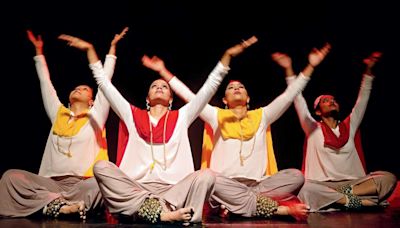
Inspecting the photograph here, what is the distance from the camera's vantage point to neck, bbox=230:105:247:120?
10.7 feet

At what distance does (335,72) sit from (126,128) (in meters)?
2.08

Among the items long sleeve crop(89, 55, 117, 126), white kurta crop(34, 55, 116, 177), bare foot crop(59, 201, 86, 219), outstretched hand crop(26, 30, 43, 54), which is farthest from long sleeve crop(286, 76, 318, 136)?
outstretched hand crop(26, 30, 43, 54)

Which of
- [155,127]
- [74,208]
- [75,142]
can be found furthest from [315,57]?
[74,208]

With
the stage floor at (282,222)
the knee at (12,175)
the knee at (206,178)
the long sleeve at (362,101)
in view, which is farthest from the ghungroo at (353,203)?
the knee at (12,175)

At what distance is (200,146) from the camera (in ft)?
12.8

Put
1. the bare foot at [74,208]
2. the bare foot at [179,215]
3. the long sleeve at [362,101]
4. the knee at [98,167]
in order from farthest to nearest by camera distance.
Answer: the long sleeve at [362,101] < the bare foot at [74,208] < the knee at [98,167] < the bare foot at [179,215]

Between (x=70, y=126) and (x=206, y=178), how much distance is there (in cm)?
131

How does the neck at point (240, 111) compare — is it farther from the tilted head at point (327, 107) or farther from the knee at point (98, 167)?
the knee at point (98, 167)

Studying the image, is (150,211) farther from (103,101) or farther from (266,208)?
(103,101)

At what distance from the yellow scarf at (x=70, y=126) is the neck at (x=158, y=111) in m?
0.53

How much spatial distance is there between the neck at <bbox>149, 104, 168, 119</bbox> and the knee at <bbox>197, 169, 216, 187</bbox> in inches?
27.2

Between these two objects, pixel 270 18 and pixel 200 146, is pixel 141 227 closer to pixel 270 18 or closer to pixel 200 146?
pixel 200 146

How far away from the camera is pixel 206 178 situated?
2467 millimetres

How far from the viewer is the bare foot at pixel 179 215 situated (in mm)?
2363
